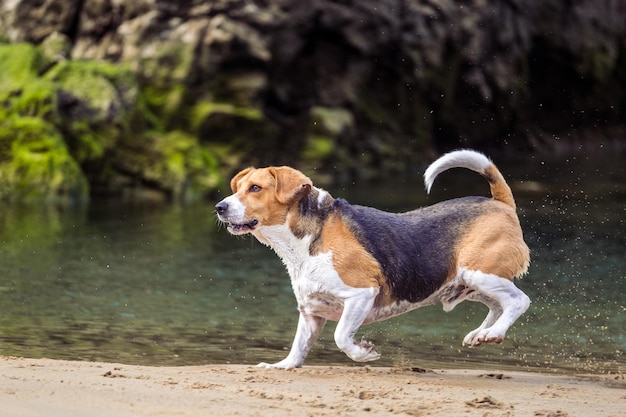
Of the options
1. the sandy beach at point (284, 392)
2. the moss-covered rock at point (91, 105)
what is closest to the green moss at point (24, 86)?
the moss-covered rock at point (91, 105)

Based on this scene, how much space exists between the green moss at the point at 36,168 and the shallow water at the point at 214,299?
66.4 inches

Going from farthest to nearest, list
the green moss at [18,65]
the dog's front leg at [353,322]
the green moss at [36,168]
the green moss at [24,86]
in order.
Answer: the green moss at [18,65] < the green moss at [24,86] < the green moss at [36,168] < the dog's front leg at [353,322]

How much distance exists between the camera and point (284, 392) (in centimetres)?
651

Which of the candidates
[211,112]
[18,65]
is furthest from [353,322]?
[211,112]

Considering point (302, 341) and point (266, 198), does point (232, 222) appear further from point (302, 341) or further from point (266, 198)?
point (302, 341)

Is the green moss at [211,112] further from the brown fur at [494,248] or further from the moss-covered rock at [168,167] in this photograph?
the brown fur at [494,248]

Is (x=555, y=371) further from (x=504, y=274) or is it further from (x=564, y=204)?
(x=564, y=204)

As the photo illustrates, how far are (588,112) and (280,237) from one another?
41.0 metres

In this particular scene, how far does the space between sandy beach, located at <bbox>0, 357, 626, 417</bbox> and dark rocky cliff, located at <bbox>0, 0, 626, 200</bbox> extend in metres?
17.8

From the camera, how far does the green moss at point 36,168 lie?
23.0m

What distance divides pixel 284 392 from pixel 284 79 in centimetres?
2774

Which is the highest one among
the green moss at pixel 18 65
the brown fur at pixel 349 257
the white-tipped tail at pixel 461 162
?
the green moss at pixel 18 65

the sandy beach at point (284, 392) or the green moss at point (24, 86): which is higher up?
the green moss at point (24, 86)

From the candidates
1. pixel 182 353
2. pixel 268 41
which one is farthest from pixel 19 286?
pixel 268 41
